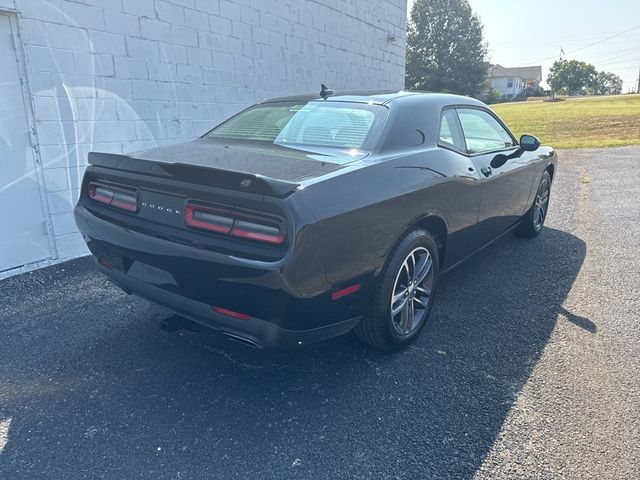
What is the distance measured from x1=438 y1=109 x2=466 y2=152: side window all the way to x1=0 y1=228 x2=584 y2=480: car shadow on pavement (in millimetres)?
1219

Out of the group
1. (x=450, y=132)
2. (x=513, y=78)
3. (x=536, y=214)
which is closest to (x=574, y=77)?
(x=513, y=78)

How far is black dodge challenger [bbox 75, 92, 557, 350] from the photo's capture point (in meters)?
2.13

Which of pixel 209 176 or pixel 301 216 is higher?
pixel 209 176

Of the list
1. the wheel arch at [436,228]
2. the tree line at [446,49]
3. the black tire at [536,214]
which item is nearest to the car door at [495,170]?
the black tire at [536,214]

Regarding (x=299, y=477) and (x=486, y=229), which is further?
(x=486, y=229)

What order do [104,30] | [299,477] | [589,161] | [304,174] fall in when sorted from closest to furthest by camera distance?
[299,477] < [304,174] < [104,30] < [589,161]

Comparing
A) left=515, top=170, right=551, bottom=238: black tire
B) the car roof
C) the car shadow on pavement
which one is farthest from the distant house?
the car shadow on pavement

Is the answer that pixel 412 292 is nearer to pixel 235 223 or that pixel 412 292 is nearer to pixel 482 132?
pixel 235 223

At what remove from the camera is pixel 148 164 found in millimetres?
2480

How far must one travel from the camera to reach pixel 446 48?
53.6 meters

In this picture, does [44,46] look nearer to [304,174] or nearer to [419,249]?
[304,174]

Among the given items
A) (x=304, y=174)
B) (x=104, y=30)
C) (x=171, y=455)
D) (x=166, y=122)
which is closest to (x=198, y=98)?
(x=166, y=122)

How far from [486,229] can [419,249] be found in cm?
122

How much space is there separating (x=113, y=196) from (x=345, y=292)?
1.45 metres
